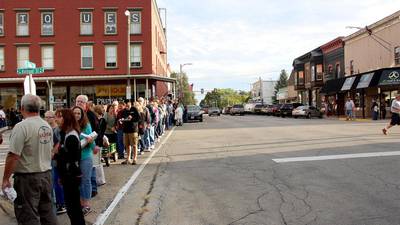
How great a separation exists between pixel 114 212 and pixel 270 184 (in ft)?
10.4

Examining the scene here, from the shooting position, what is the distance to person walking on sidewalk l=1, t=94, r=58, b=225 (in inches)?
192

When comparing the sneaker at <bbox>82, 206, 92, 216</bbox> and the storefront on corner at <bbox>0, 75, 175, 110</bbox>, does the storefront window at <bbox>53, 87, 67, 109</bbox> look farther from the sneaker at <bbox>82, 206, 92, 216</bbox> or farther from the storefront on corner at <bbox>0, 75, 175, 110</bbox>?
the sneaker at <bbox>82, 206, 92, 216</bbox>

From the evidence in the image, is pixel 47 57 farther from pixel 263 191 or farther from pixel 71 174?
pixel 71 174

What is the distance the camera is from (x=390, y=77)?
35.1m

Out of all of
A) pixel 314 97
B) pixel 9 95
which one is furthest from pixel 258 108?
pixel 9 95

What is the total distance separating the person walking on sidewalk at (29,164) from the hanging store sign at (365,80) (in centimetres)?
3556

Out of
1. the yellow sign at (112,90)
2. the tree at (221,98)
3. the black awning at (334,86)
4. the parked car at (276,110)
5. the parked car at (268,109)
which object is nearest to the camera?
the yellow sign at (112,90)

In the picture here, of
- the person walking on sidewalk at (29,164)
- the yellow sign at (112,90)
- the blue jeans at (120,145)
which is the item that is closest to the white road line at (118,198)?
the blue jeans at (120,145)

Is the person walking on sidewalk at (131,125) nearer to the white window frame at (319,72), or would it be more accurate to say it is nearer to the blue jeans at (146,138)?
the blue jeans at (146,138)

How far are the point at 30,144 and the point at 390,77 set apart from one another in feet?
112

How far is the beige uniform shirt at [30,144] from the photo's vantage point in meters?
4.89

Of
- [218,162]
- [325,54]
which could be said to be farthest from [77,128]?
[325,54]

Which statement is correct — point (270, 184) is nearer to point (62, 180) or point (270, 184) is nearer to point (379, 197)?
point (379, 197)

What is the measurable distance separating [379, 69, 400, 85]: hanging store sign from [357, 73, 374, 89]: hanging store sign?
156 centimetres
